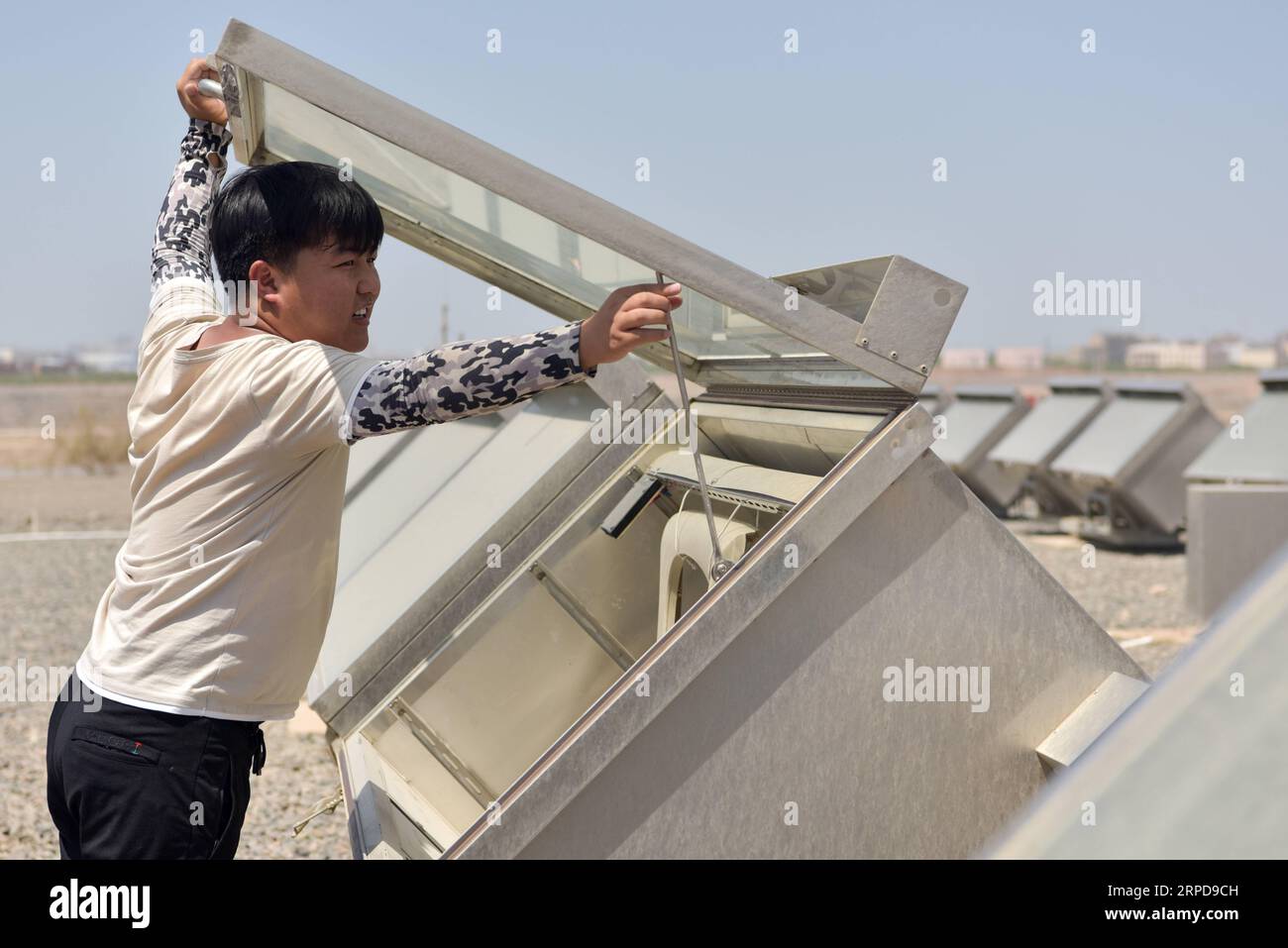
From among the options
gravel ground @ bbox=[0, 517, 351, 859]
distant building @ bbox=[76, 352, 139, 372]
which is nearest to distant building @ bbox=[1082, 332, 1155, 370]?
distant building @ bbox=[76, 352, 139, 372]

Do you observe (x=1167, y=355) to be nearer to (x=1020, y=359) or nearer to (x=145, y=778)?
(x=1020, y=359)

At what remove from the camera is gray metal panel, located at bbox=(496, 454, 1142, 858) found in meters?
1.97

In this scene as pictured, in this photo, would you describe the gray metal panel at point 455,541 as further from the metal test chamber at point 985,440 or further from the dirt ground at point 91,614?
the metal test chamber at point 985,440

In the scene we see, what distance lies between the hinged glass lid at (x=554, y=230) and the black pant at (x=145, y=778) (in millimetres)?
891

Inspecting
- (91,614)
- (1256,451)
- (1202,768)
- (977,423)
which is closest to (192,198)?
(1202,768)

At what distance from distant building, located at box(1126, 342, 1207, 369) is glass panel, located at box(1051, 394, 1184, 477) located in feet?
236

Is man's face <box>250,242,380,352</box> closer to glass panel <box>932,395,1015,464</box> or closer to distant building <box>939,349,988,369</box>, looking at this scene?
glass panel <box>932,395,1015,464</box>

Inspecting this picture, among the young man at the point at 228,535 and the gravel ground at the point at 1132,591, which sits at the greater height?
the young man at the point at 228,535

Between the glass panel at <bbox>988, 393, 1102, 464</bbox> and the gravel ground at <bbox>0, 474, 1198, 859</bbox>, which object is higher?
the glass panel at <bbox>988, 393, 1102, 464</bbox>

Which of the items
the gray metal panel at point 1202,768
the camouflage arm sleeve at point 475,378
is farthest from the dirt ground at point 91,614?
the camouflage arm sleeve at point 475,378

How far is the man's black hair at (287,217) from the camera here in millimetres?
1906

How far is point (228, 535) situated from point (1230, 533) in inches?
299
